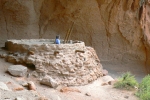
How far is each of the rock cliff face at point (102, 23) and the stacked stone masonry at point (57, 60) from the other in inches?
177

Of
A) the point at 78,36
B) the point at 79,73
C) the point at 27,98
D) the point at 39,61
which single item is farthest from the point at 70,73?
the point at 78,36

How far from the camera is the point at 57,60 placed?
5906 millimetres

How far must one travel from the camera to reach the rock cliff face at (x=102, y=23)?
1073cm

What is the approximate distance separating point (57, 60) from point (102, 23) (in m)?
5.45


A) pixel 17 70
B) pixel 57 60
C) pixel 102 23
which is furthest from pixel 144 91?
pixel 102 23

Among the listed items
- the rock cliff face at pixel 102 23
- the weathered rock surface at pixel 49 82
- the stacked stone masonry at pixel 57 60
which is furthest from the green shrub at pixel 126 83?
the rock cliff face at pixel 102 23

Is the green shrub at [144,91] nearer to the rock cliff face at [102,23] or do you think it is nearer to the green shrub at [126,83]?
the green shrub at [126,83]

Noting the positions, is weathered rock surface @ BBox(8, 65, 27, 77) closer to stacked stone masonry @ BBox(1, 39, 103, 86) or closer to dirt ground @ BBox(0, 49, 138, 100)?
dirt ground @ BBox(0, 49, 138, 100)

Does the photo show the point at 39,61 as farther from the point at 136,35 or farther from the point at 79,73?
the point at 136,35

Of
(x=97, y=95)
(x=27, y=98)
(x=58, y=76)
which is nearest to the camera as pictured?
(x=27, y=98)

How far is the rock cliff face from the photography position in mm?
10727

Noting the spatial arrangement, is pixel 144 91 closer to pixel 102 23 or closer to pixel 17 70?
pixel 17 70

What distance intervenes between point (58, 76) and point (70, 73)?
29 centimetres

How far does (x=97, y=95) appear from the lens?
212 inches
